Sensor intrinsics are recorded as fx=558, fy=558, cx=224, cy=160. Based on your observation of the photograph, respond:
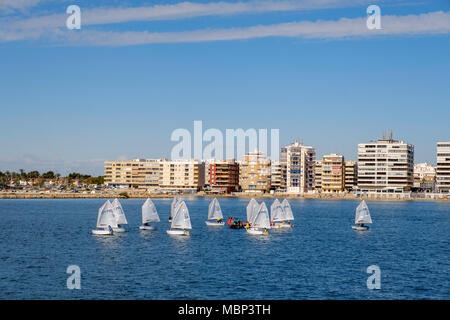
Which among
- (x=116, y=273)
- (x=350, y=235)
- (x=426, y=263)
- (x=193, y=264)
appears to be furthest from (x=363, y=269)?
(x=350, y=235)

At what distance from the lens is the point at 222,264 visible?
54.3 m

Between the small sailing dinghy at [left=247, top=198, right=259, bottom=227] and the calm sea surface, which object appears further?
the small sailing dinghy at [left=247, top=198, right=259, bottom=227]

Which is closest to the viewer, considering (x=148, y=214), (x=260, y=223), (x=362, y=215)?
(x=260, y=223)

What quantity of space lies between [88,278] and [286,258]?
72.1 ft

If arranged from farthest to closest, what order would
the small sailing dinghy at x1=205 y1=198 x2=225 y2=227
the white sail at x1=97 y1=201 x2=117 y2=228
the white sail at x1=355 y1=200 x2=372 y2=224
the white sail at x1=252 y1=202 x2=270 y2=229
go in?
the small sailing dinghy at x1=205 y1=198 x2=225 y2=227 < the white sail at x1=355 y1=200 x2=372 y2=224 < the white sail at x1=252 y1=202 x2=270 y2=229 < the white sail at x1=97 y1=201 x2=117 y2=228

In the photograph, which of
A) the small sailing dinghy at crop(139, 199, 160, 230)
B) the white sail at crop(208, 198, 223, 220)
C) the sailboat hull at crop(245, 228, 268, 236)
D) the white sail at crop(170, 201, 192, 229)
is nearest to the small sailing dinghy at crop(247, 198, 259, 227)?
the sailboat hull at crop(245, 228, 268, 236)

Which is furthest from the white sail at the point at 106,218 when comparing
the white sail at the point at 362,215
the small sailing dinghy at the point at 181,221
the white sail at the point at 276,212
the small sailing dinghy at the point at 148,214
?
the white sail at the point at 362,215

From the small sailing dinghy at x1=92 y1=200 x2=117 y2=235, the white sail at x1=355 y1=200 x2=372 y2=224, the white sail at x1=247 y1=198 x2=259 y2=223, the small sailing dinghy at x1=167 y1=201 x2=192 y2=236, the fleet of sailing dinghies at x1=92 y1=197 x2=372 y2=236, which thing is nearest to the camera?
the small sailing dinghy at x1=92 y1=200 x2=117 y2=235

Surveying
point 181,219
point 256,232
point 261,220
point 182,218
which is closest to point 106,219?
point 181,219

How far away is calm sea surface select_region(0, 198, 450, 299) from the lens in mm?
40781

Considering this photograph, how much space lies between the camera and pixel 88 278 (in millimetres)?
45844

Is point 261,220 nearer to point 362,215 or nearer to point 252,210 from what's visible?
point 252,210

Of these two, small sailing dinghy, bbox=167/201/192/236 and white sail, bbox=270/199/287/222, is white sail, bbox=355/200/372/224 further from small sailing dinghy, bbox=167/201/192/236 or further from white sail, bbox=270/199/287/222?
small sailing dinghy, bbox=167/201/192/236
